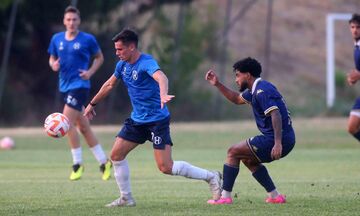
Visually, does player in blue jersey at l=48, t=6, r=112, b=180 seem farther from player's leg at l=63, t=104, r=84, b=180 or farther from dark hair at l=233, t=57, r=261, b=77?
dark hair at l=233, t=57, r=261, b=77

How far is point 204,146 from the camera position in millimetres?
23953

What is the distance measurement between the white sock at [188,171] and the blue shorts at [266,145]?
2.32 feet

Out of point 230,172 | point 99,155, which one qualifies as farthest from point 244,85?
point 99,155

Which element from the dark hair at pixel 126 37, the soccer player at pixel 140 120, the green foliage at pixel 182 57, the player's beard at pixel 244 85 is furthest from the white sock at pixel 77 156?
the green foliage at pixel 182 57

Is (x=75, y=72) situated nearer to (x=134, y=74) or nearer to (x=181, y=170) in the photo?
(x=134, y=74)

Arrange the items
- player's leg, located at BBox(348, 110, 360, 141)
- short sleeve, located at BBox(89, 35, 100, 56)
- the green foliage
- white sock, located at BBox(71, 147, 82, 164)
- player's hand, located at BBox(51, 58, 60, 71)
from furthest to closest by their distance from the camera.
A: the green foliage < short sleeve, located at BBox(89, 35, 100, 56) < player's hand, located at BBox(51, 58, 60, 71) < white sock, located at BBox(71, 147, 82, 164) < player's leg, located at BBox(348, 110, 360, 141)

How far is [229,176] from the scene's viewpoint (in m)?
10.7

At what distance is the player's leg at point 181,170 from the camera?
1049cm

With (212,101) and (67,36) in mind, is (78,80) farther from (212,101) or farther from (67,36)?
(212,101)

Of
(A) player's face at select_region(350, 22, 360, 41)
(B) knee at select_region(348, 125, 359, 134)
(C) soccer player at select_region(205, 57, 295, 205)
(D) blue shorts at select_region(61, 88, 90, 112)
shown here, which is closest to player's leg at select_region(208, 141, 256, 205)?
(C) soccer player at select_region(205, 57, 295, 205)

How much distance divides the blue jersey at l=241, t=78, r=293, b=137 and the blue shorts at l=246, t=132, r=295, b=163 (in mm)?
66

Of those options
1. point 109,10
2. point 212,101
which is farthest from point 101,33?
point 212,101

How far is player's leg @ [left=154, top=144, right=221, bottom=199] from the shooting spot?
10.5 m

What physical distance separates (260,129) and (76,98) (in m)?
5.09
